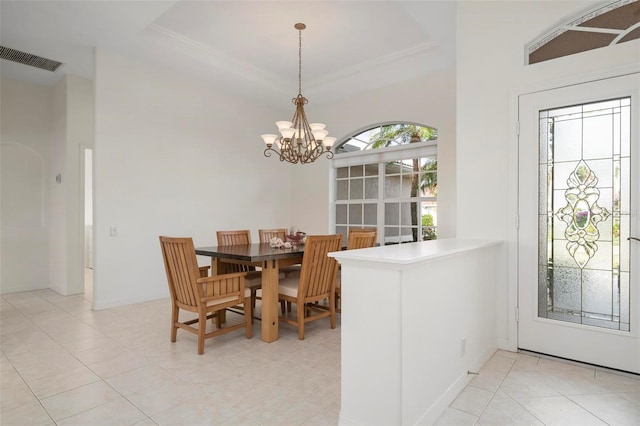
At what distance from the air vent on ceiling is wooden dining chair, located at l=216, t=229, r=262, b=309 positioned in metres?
3.17

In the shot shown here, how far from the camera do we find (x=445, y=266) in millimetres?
1964

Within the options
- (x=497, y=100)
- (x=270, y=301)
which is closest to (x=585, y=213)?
(x=497, y=100)

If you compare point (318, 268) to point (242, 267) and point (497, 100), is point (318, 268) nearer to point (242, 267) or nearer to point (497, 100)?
point (242, 267)

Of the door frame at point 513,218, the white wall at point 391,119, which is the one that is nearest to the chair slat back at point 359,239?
the door frame at point 513,218

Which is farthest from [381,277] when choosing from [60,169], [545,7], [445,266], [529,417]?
[60,169]

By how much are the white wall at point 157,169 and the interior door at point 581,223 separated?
416 cm

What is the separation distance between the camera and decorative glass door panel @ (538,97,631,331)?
2428 mm

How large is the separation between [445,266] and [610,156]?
5.21ft

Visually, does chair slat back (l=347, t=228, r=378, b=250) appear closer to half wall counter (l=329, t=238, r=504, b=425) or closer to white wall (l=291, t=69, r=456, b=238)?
half wall counter (l=329, t=238, r=504, b=425)

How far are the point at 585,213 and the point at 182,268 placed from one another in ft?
10.1

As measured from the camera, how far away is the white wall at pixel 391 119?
4730mm

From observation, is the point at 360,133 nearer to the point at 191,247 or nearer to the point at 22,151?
the point at 191,247

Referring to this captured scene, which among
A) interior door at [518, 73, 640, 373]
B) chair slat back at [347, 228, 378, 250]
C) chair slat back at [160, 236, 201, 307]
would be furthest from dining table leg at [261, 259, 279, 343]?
interior door at [518, 73, 640, 373]

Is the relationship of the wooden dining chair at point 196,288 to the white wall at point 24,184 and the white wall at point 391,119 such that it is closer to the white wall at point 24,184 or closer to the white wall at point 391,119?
the white wall at point 391,119
